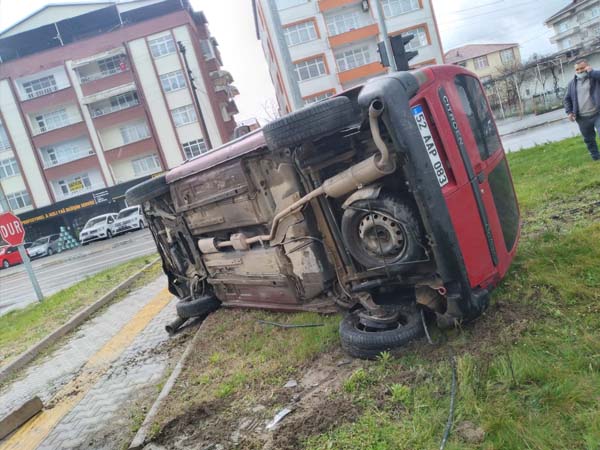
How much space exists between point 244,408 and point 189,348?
1.73 meters

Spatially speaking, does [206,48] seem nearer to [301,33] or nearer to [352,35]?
[301,33]

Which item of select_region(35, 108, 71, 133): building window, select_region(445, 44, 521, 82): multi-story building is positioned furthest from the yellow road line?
select_region(445, 44, 521, 82): multi-story building

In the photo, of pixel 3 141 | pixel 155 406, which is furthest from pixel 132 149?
pixel 155 406

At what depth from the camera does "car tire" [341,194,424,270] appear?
10.2 feet

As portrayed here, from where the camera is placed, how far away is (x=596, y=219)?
473 cm

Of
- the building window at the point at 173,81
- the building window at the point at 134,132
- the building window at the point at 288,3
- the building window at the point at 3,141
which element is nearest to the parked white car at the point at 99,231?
the building window at the point at 134,132

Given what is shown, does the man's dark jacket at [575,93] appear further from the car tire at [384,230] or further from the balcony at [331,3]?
the balcony at [331,3]

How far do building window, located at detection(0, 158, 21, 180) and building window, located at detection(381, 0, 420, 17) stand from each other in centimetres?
3343

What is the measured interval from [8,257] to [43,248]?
2463 millimetres

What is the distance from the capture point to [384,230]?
324cm

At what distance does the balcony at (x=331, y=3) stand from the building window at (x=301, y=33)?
1.39 meters

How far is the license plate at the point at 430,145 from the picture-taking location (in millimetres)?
3129

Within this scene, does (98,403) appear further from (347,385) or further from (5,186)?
(5,186)

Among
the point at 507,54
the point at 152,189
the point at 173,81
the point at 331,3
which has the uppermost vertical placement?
the point at 331,3
